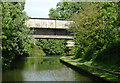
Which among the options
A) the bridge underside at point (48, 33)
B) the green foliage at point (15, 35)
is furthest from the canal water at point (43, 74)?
the bridge underside at point (48, 33)

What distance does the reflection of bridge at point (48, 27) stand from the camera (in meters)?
33.3

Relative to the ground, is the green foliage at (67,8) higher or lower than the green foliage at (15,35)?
higher

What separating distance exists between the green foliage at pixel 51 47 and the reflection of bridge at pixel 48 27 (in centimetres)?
3262

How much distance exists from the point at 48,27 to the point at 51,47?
34410 millimetres

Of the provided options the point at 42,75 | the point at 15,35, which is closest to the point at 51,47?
the point at 15,35

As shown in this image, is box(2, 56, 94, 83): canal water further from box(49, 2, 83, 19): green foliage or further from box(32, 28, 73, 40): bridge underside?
box(49, 2, 83, 19): green foliage

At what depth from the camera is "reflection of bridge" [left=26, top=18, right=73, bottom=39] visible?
1312 inches

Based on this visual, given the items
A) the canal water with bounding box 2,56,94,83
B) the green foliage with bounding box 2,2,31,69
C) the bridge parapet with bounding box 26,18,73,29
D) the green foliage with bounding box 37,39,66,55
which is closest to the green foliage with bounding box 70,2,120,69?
the bridge parapet with bounding box 26,18,73,29

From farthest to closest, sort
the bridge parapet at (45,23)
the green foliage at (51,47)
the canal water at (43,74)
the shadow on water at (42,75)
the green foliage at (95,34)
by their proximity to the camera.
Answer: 1. the green foliage at (51,47)
2. the bridge parapet at (45,23)
3. the green foliage at (95,34)
4. the canal water at (43,74)
5. the shadow on water at (42,75)

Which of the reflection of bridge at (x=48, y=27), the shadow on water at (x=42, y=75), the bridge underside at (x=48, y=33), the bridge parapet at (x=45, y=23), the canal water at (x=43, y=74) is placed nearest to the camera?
the shadow on water at (x=42, y=75)

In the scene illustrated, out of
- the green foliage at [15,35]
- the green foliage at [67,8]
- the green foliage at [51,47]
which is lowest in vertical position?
the green foliage at [51,47]

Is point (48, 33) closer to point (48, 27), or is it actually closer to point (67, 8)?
point (48, 27)

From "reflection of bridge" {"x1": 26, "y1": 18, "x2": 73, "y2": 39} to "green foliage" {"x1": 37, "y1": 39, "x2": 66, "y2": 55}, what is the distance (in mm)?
32615

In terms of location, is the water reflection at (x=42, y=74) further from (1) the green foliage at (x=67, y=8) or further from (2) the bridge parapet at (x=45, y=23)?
(1) the green foliage at (x=67, y=8)
